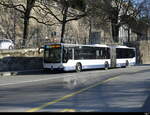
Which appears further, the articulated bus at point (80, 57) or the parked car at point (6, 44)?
the parked car at point (6, 44)

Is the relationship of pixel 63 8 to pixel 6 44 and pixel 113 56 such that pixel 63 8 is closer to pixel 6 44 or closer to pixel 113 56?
pixel 113 56

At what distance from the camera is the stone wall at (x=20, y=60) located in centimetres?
2664

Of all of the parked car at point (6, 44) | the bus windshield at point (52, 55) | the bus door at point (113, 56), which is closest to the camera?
the bus windshield at point (52, 55)

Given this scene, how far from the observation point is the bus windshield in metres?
24.9

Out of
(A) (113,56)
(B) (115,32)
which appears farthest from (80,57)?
(B) (115,32)

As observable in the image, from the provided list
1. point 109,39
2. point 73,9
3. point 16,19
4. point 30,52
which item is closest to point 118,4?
point 109,39

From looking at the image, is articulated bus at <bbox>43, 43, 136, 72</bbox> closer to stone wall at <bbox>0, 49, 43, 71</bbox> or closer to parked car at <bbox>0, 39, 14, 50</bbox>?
stone wall at <bbox>0, 49, 43, 71</bbox>

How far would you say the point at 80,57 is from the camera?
27.0 m

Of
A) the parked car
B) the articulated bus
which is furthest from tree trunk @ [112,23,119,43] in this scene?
the parked car

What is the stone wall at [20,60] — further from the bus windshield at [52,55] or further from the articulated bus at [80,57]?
the bus windshield at [52,55]

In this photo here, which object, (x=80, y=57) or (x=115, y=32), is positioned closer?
(x=80, y=57)

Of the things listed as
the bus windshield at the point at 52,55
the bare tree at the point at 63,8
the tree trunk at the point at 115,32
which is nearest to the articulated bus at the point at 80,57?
the bus windshield at the point at 52,55

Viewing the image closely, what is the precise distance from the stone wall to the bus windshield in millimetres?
3665

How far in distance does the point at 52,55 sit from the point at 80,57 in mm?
3017
